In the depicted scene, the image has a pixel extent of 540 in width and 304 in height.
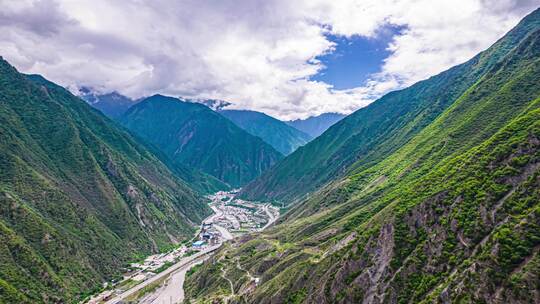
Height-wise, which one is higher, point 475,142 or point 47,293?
point 47,293

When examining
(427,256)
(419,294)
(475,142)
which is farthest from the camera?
(475,142)

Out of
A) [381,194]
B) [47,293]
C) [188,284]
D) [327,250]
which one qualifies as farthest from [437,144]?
[47,293]

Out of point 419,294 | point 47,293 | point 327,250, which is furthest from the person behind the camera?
point 47,293

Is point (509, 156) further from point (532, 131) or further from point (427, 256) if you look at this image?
point (427, 256)

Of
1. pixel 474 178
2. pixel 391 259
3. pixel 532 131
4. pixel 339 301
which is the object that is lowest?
pixel 339 301

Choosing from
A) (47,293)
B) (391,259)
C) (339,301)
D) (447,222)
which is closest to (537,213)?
(447,222)

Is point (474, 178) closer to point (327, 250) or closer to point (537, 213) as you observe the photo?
point (537, 213)

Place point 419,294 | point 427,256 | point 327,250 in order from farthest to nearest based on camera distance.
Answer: point 327,250, point 427,256, point 419,294

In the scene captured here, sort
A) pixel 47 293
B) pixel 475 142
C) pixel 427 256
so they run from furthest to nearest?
pixel 47 293
pixel 475 142
pixel 427 256

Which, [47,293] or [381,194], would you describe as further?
[381,194]
